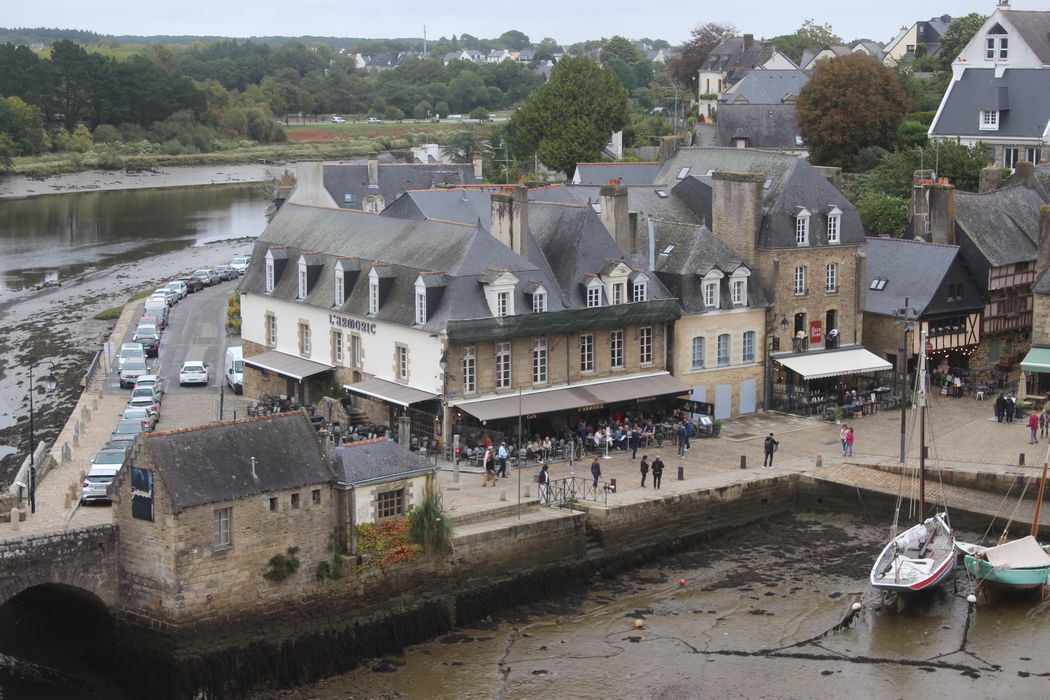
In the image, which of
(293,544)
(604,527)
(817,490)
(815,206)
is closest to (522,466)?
(604,527)

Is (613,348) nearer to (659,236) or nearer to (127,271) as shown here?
(659,236)

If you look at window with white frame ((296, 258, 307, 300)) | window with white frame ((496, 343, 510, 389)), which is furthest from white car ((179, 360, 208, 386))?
window with white frame ((496, 343, 510, 389))

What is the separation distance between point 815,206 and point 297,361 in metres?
15.7

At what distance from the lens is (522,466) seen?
40781 mm

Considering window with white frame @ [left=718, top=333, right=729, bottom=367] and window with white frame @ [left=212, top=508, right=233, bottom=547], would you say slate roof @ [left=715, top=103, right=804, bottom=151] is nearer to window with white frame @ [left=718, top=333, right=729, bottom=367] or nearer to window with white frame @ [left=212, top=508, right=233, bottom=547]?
window with white frame @ [left=718, top=333, right=729, bottom=367]

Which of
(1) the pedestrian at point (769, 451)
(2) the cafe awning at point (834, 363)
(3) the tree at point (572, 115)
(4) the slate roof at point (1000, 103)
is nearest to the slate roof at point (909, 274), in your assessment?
(2) the cafe awning at point (834, 363)

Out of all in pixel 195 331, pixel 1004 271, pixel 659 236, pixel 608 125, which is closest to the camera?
pixel 659 236

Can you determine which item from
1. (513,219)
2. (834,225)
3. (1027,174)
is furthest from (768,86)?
(513,219)

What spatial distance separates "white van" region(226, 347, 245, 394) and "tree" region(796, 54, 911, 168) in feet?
102

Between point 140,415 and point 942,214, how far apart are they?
25079 millimetres

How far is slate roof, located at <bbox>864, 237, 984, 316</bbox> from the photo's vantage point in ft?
165

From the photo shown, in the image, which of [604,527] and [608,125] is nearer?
[604,527]

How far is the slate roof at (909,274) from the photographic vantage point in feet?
165

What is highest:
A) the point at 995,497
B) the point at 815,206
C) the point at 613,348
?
the point at 815,206
